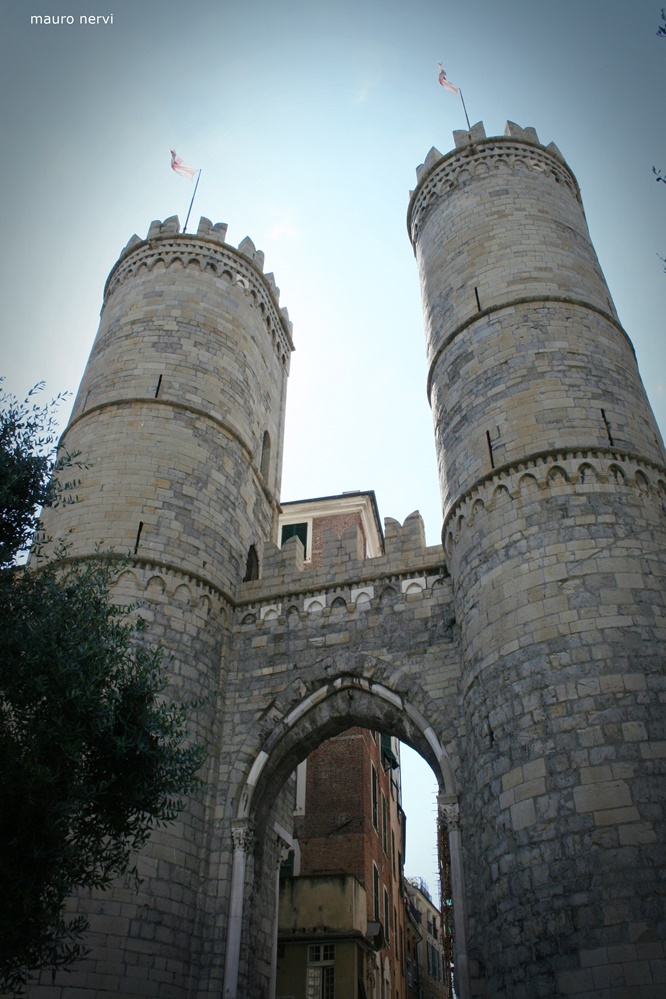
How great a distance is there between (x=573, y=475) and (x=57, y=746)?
22.2ft

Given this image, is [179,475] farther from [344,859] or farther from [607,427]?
[344,859]

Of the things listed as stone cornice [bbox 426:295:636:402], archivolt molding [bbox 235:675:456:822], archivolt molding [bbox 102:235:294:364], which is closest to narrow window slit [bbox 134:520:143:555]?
archivolt molding [bbox 235:675:456:822]

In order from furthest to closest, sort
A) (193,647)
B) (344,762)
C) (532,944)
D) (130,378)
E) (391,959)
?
(391,959) → (344,762) → (130,378) → (193,647) → (532,944)

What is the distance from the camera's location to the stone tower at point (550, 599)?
24.7ft

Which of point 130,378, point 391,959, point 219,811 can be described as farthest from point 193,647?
point 391,959

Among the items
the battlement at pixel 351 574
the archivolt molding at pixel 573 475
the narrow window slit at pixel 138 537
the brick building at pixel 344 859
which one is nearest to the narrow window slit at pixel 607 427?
the archivolt molding at pixel 573 475

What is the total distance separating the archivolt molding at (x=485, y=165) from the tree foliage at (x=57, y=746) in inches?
425

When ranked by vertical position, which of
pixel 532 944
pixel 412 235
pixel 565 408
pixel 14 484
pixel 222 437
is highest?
pixel 412 235

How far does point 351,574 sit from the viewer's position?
13.0 meters

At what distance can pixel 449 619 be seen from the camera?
11.7 m

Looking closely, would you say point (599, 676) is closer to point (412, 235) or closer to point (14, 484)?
point (14, 484)

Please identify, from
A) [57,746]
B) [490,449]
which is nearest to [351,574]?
[490,449]

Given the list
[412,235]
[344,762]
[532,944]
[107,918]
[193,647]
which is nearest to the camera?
[532,944]

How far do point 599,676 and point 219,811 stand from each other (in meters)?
5.96
